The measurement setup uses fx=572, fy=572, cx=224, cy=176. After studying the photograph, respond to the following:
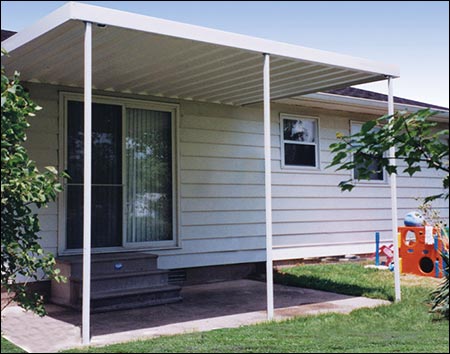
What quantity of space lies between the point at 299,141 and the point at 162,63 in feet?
13.7

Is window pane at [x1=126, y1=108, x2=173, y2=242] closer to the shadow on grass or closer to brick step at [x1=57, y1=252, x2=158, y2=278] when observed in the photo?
brick step at [x1=57, y1=252, x2=158, y2=278]

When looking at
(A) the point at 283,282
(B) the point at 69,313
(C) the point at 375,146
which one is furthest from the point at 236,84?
(C) the point at 375,146

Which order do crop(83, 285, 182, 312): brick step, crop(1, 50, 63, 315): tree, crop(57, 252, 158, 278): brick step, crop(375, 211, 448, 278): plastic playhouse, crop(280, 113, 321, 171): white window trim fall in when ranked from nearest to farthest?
crop(1, 50, 63, 315): tree
crop(83, 285, 182, 312): brick step
crop(57, 252, 158, 278): brick step
crop(375, 211, 448, 278): plastic playhouse
crop(280, 113, 321, 171): white window trim

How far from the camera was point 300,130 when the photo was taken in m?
10.4

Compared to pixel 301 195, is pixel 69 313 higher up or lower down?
lower down

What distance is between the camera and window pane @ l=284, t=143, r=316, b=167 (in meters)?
10.2

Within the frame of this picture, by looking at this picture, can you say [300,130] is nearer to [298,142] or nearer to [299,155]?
[298,142]

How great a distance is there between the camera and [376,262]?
10234 mm

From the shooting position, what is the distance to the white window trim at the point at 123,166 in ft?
24.8

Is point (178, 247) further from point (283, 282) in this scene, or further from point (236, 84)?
point (236, 84)

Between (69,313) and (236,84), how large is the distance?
12.3ft

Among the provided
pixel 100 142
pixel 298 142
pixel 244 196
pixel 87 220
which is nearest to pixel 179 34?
pixel 87 220

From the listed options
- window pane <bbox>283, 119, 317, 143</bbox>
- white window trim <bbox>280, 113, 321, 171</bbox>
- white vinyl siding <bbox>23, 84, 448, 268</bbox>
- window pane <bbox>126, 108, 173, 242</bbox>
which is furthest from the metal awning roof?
window pane <bbox>283, 119, 317, 143</bbox>

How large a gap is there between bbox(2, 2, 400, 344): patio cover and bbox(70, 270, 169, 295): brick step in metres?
1.80
